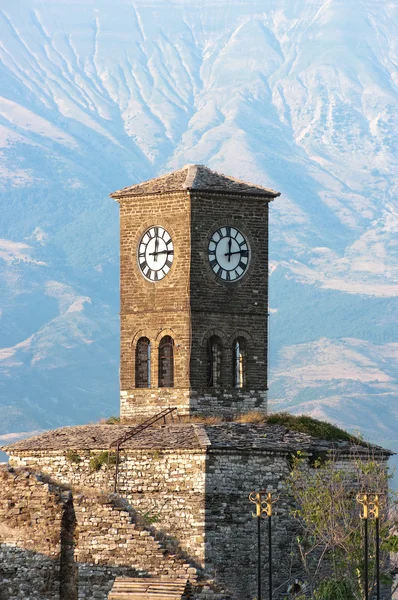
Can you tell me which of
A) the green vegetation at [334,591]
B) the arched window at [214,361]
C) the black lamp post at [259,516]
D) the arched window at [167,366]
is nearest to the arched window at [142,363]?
the arched window at [167,366]

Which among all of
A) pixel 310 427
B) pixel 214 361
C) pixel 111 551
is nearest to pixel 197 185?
pixel 214 361

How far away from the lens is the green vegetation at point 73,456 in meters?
65.5

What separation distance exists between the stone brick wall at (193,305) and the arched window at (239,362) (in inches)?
9.0

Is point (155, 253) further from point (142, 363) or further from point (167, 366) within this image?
point (167, 366)

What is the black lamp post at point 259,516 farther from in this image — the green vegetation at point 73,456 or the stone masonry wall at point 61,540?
the green vegetation at point 73,456

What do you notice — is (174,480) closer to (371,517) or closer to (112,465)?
(112,465)

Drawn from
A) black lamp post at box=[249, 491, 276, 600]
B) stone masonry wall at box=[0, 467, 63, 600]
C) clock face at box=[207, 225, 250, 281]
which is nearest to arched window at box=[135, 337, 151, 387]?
clock face at box=[207, 225, 250, 281]

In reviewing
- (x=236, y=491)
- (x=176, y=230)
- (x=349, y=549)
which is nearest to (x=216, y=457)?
(x=236, y=491)

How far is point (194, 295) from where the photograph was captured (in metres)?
68.6

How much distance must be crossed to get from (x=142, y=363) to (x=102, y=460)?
6495mm

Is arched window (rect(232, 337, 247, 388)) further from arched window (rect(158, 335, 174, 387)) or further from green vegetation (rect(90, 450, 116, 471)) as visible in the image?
green vegetation (rect(90, 450, 116, 471))

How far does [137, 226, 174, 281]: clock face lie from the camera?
69.4 meters

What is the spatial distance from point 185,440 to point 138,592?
6466mm

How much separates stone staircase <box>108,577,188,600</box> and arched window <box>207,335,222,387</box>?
10249mm
